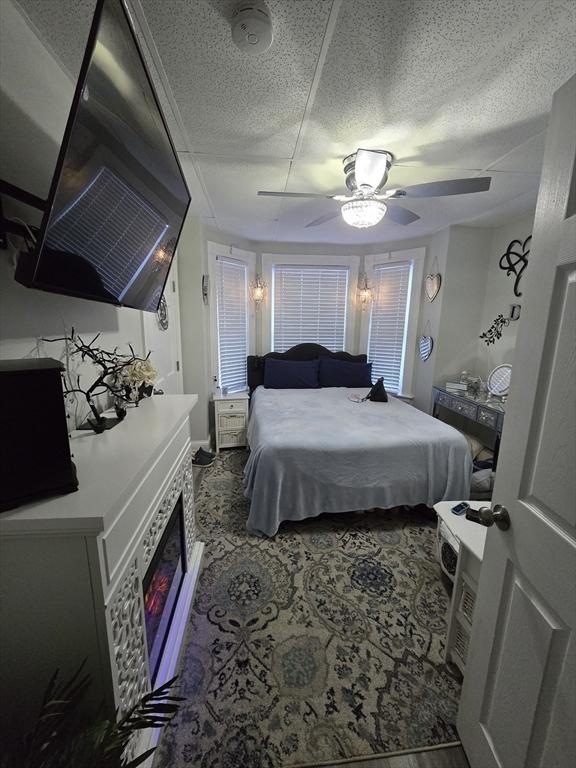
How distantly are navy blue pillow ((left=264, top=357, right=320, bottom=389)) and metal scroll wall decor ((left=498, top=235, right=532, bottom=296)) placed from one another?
2367 millimetres

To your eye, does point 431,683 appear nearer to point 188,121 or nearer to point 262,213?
point 188,121

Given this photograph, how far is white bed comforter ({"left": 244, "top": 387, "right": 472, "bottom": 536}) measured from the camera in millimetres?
2172

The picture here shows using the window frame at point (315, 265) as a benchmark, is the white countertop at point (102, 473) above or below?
below

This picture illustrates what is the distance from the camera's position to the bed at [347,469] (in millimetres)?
2172

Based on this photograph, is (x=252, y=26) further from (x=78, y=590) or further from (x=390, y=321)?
(x=390, y=321)

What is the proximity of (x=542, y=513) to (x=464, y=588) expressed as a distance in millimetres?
783

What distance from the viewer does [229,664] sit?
54.4 inches

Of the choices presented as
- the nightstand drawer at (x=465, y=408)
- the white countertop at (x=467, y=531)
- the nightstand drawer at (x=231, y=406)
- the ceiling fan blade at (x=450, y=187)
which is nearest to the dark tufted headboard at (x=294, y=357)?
the nightstand drawer at (x=231, y=406)

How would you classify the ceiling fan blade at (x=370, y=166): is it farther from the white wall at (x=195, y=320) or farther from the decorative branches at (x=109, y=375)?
the white wall at (x=195, y=320)

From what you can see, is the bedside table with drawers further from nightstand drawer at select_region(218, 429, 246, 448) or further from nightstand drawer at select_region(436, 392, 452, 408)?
nightstand drawer at select_region(218, 429, 246, 448)

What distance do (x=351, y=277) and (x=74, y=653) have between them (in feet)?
14.5

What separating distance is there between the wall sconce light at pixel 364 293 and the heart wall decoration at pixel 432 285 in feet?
2.52

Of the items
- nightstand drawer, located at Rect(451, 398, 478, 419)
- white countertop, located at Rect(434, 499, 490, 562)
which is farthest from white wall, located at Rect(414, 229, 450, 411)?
white countertop, located at Rect(434, 499, 490, 562)

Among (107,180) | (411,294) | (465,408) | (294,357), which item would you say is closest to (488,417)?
(465,408)
